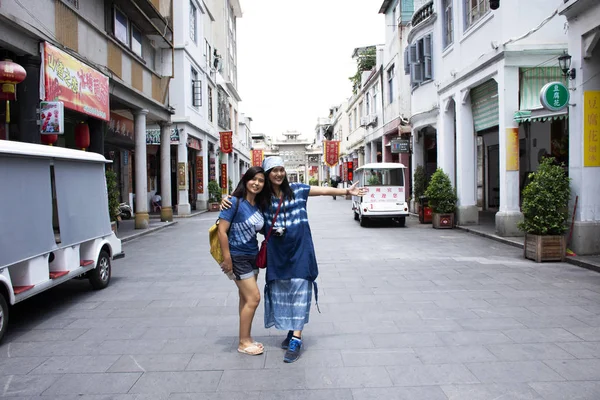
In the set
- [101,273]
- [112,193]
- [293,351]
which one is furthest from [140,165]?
[293,351]

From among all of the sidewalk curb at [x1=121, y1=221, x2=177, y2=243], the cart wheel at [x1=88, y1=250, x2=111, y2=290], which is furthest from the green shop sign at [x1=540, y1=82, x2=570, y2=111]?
the sidewalk curb at [x1=121, y1=221, x2=177, y2=243]

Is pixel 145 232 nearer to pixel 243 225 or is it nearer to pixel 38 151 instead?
pixel 38 151

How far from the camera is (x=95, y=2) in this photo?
12703mm

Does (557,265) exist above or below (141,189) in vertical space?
below

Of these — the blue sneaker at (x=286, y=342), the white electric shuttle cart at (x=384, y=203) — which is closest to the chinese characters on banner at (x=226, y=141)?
the white electric shuttle cart at (x=384, y=203)

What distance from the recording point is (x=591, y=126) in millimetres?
9086

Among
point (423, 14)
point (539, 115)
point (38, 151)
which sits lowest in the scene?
point (38, 151)

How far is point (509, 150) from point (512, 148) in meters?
0.08

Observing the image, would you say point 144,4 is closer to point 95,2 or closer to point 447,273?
point 95,2

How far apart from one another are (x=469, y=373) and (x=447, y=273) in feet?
14.8

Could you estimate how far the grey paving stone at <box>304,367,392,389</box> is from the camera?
12.4 feet

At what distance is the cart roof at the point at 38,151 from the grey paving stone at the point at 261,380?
3.34m

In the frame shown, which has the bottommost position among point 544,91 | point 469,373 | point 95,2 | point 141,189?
point 469,373

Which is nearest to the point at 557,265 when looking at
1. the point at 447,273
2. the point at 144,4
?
the point at 447,273
